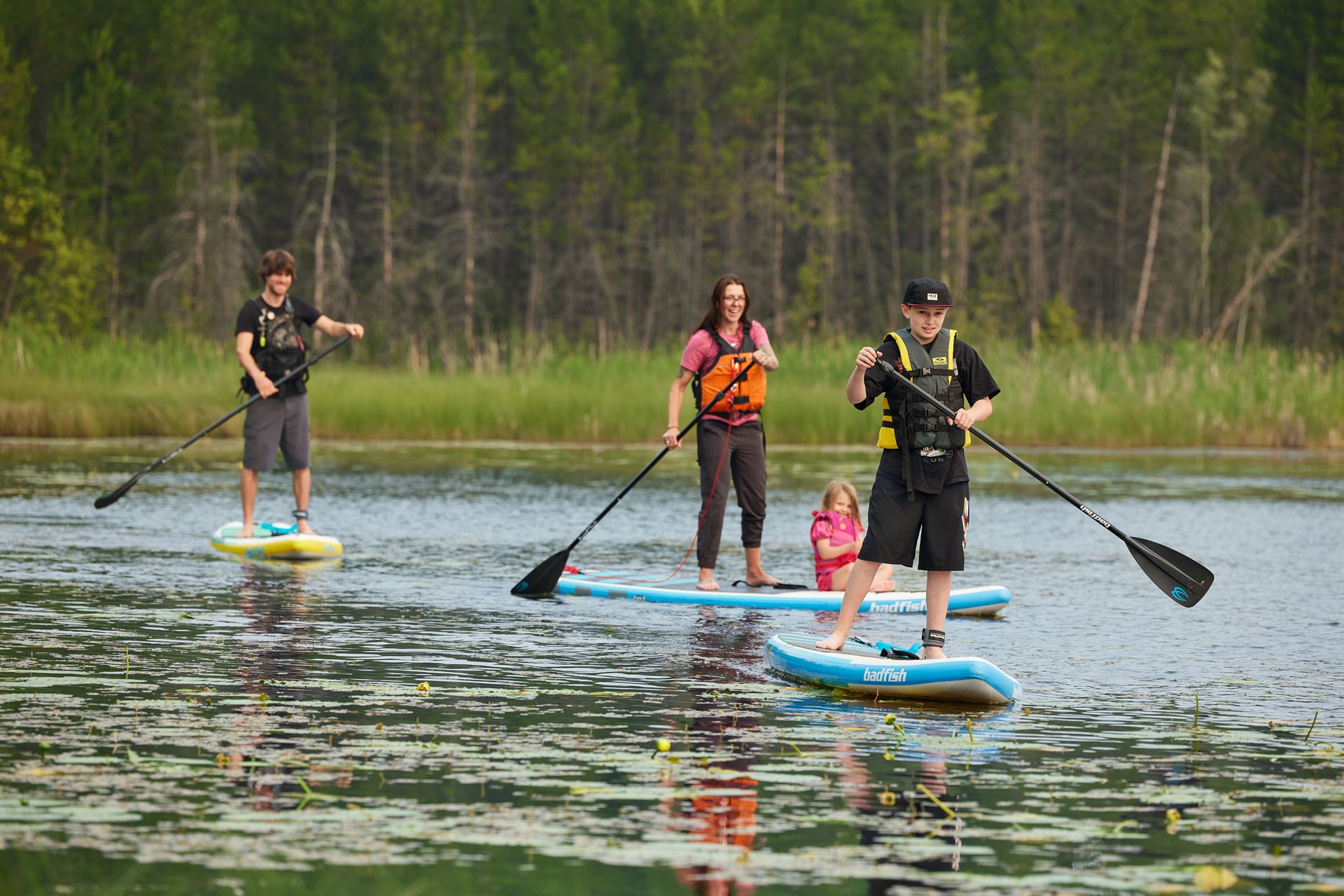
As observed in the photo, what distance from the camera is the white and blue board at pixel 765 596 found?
11.6 meters

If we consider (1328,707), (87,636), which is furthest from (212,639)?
(1328,707)

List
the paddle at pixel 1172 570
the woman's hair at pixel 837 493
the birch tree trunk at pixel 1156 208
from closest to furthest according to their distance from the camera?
the paddle at pixel 1172 570, the woman's hair at pixel 837 493, the birch tree trunk at pixel 1156 208

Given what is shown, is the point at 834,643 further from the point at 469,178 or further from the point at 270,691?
the point at 469,178

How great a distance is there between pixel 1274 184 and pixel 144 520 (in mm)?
47669

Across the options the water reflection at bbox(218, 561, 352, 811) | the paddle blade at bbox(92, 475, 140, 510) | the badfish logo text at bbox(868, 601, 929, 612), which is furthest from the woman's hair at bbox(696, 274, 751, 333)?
the paddle blade at bbox(92, 475, 140, 510)

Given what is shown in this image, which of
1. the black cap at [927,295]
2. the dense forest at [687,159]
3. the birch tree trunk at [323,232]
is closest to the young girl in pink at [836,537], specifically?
the black cap at [927,295]

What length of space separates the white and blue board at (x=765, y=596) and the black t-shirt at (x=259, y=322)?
2855 mm

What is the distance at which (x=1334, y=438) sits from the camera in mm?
28359

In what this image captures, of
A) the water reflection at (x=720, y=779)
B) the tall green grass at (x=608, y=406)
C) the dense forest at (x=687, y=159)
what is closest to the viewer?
the water reflection at (x=720, y=779)

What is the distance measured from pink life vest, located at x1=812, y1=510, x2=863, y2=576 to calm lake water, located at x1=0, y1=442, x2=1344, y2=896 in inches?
20.3

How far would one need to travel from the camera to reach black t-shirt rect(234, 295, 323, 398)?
13.9 m

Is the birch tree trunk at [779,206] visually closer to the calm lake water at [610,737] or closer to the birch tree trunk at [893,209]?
the birch tree trunk at [893,209]

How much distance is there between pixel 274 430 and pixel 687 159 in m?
46.1

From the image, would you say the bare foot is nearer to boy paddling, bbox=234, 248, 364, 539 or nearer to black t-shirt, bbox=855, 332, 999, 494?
black t-shirt, bbox=855, 332, 999, 494
